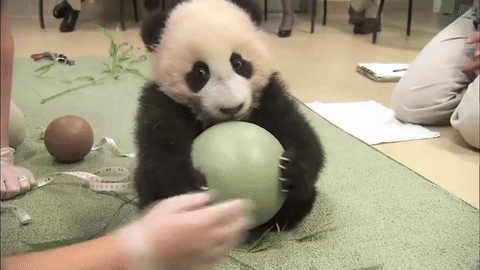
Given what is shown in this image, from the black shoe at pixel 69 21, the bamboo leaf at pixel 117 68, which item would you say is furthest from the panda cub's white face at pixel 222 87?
the black shoe at pixel 69 21

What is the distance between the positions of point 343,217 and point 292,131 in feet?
0.76

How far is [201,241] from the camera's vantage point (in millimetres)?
480

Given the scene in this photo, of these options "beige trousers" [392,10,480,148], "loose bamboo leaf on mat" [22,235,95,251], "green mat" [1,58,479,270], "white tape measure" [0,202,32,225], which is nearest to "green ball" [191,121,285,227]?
"green mat" [1,58,479,270]

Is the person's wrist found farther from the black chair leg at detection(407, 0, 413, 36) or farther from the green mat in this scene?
the black chair leg at detection(407, 0, 413, 36)

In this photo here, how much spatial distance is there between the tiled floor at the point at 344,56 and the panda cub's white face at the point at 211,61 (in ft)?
0.67

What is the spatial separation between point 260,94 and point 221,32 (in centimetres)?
13

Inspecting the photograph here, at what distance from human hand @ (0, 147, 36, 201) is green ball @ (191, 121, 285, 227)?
1.34 feet

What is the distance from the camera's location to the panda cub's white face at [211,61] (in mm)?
830

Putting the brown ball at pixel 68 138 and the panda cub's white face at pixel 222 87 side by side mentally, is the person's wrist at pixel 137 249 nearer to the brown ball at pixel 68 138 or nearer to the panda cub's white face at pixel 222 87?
the panda cub's white face at pixel 222 87

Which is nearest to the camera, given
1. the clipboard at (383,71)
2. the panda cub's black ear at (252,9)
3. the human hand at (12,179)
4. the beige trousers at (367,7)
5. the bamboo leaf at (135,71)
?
the panda cub's black ear at (252,9)

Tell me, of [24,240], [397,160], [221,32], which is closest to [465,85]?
[397,160]

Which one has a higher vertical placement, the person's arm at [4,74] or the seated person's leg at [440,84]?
the person's arm at [4,74]

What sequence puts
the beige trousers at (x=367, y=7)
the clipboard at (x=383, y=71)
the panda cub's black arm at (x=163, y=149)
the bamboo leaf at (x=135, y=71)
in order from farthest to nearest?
the beige trousers at (x=367, y=7), the clipboard at (x=383, y=71), the bamboo leaf at (x=135, y=71), the panda cub's black arm at (x=163, y=149)

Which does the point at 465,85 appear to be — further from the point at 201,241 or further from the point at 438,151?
the point at 201,241
